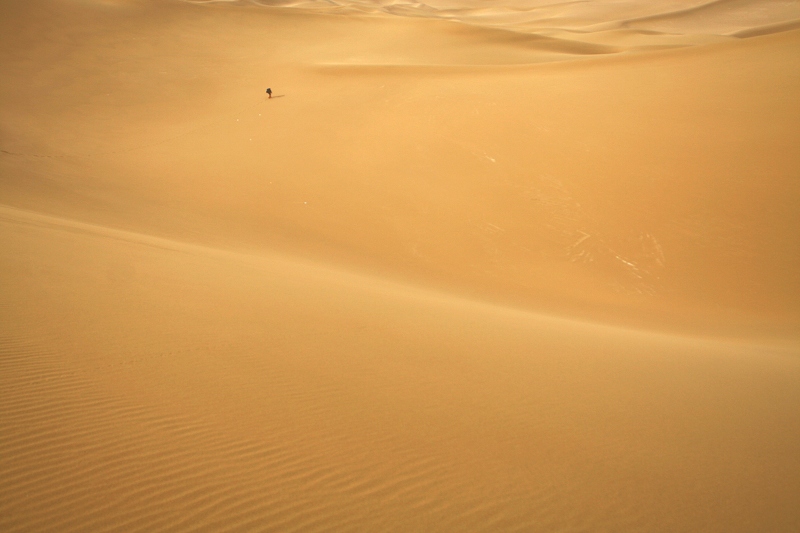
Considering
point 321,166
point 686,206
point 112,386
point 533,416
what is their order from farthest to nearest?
point 321,166 < point 686,206 < point 533,416 < point 112,386

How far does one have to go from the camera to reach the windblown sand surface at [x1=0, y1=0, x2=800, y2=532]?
3070 mm

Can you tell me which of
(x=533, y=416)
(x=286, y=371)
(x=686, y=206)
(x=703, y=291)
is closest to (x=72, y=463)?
(x=286, y=371)

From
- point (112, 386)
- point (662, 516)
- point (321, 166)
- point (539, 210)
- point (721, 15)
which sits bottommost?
point (662, 516)

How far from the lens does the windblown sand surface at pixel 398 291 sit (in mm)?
3070

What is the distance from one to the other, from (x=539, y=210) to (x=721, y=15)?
43499 mm

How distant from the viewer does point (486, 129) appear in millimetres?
14031

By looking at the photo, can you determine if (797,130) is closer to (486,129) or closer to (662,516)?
(486,129)

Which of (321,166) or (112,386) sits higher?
(321,166)

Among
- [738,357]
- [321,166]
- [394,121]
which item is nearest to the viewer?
[738,357]

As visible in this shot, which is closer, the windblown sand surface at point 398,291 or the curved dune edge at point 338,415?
the curved dune edge at point 338,415

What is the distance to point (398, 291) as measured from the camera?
7.70 metres

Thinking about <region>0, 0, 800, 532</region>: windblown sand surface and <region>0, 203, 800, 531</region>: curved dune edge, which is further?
<region>0, 0, 800, 532</region>: windblown sand surface

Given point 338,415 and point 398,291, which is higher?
point 398,291

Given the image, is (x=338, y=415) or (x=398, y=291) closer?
(x=338, y=415)
